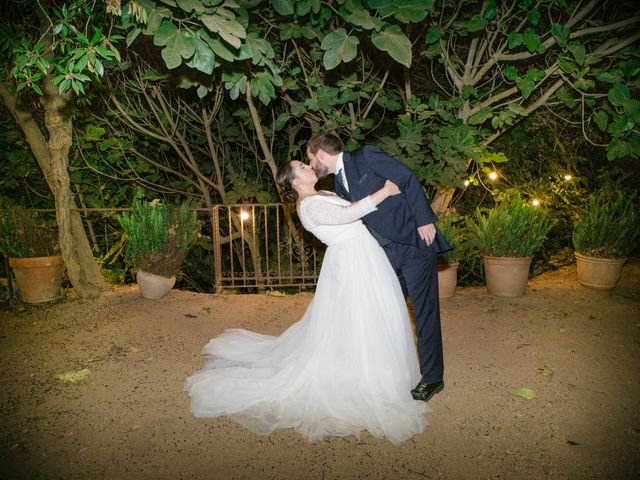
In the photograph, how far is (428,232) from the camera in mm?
2814

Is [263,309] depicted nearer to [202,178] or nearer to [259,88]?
[259,88]

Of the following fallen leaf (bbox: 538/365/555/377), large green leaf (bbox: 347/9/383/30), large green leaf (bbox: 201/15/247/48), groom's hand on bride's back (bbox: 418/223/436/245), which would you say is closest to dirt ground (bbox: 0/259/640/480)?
fallen leaf (bbox: 538/365/555/377)

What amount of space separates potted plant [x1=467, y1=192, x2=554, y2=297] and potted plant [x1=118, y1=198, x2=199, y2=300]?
4.23 metres

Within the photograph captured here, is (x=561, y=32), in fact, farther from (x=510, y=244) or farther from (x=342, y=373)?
(x=342, y=373)

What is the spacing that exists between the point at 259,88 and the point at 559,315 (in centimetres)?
419

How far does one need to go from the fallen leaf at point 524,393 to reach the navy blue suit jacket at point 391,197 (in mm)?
1234

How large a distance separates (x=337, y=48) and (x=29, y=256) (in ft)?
16.8

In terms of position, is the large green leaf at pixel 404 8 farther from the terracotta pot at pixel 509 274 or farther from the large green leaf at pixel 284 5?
the terracotta pot at pixel 509 274

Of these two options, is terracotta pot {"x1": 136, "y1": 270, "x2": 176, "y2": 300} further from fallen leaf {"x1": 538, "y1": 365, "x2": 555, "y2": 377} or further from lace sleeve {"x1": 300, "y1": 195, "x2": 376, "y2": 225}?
fallen leaf {"x1": 538, "y1": 365, "x2": 555, "y2": 377}

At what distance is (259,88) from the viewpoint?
359 centimetres

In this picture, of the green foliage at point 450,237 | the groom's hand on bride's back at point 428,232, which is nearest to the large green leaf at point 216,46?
the groom's hand on bride's back at point 428,232

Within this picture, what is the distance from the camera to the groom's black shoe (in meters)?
2.91

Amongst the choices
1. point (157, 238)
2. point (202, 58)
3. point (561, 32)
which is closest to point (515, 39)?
point (561, 32)

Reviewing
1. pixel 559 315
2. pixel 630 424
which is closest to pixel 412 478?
pixel 630 424
